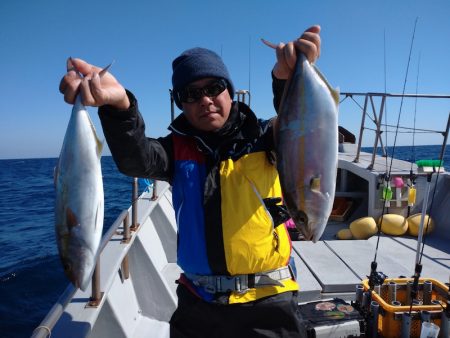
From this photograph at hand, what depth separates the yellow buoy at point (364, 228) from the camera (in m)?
5.55

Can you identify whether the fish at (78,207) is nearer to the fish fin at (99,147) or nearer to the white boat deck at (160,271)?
the fish fin at (99,147)

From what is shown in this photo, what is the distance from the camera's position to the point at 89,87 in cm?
142

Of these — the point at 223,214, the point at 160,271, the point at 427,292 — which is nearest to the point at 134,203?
the point at 160,271

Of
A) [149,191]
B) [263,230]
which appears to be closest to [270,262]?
[263,230]

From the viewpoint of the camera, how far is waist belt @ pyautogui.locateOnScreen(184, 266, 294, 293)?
1.80 m

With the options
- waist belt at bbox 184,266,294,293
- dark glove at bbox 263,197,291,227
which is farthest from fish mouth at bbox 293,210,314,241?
waist belt at bbox 184,266,294,293

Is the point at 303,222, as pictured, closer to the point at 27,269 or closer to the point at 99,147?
the point at 99,147

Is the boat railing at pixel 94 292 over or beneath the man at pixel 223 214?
beneath

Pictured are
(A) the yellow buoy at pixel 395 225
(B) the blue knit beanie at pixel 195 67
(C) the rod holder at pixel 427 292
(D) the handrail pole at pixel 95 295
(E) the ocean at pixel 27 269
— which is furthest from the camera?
(A) the yellow buoy at pixel 395 225

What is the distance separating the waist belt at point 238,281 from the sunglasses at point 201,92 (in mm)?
979

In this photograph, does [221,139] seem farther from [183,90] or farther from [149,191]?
[149,191]

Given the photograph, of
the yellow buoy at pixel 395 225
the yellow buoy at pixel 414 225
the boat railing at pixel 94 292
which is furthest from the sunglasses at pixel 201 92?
the yellow buoy at pixel 414 225

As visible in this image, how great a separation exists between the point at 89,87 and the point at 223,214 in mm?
914

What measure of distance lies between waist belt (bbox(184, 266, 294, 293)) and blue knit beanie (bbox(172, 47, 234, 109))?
1.00 meters
